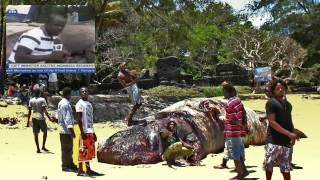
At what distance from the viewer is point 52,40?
22.6 m

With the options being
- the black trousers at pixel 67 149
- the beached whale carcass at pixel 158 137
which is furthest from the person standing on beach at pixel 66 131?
the beached whale carcass at pixel 158 137

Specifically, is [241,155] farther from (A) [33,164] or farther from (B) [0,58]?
(B) [0,58]

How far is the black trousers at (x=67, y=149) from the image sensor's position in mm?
10094

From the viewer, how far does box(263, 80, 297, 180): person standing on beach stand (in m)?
6.76

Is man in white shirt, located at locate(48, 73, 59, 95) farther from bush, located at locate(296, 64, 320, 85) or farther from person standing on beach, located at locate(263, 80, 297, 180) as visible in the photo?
person standing on beach, located at locate(263, 80, 297, 180)

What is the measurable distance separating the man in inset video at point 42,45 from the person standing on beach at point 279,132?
646 inches

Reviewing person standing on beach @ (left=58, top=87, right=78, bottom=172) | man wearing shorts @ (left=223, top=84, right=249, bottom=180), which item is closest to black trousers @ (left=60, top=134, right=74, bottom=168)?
person standing on beach @ (left=58, top=87, right=78, bottom=172)

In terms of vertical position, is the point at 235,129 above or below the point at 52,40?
below

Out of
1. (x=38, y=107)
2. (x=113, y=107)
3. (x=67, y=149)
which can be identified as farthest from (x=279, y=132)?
(x=113, y=107)

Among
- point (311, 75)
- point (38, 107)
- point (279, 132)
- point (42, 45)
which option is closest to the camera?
point (279, 132)

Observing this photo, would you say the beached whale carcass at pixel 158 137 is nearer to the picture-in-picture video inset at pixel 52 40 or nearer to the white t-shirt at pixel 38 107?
the white t-shirt at pixel 38 107

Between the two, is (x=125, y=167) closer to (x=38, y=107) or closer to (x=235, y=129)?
(x=235, y=129)

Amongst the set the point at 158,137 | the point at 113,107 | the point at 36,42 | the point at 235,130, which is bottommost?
the point at 158,137

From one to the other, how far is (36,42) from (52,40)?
64 cm
